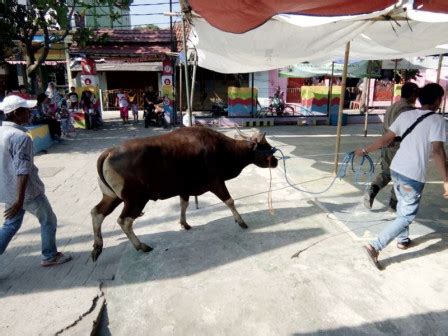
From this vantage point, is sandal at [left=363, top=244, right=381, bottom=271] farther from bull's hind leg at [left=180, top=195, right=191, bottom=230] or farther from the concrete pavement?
bull's hind leg at [left=180, top=195, right=191, bottom=230]

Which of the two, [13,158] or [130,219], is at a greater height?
[13,158]

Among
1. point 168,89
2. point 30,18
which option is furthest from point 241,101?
point 30,18

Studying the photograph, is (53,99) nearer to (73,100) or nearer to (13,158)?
(73,100)

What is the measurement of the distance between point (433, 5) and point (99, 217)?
138 inches

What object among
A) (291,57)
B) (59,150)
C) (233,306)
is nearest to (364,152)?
(233,306)

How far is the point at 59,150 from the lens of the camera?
369 inches

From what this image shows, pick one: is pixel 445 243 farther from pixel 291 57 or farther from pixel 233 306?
pixel 291 57

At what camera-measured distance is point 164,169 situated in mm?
3775

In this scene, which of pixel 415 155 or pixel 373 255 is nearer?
pixel 415 155

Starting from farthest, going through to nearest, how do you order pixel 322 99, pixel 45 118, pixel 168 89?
pixel 322 99, pixel 168 89, pixel 45 118

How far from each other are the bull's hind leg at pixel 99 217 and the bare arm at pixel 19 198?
800 millimetres

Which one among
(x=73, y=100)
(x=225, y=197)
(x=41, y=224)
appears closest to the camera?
(x=41, y=224)

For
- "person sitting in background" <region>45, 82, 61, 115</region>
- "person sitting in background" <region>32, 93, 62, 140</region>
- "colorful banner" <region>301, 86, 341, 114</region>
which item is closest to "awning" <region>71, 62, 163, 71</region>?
"person sitting in background" <region>45, 82, 61, 115</region>

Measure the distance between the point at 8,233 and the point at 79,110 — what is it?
10818mm
